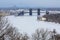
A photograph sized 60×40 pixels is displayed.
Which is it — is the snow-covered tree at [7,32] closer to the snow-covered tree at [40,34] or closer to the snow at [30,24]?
the snow at [30,24]

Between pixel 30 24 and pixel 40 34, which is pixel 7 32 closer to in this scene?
pixel 30 24

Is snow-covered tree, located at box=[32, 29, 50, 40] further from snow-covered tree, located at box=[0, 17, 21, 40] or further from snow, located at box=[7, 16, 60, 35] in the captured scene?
snow-covered tree, located at box=[0, 17, 21, 40]

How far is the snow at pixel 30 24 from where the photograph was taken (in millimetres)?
2293

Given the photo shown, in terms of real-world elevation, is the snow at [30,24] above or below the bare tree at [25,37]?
above

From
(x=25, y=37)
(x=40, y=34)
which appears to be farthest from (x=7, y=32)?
(x=40, y=34)

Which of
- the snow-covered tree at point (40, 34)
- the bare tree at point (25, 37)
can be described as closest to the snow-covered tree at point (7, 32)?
the bare tree at point (25, 37)

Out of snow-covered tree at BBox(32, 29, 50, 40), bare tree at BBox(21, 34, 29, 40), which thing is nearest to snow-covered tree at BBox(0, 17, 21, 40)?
bare tree at BBox(21, 34, 29, 40)

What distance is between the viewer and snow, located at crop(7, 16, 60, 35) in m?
2.29

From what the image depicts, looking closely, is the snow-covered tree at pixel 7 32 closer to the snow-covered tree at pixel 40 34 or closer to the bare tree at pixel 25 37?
the bare tree at pixel 25 37

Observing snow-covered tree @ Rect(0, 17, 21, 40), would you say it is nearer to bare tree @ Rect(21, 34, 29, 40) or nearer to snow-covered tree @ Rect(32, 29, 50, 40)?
bare tree @ Rect(21, 34, 29, 40)

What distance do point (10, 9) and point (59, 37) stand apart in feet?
3.09

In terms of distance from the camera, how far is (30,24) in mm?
2348

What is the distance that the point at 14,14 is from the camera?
253 centimetres

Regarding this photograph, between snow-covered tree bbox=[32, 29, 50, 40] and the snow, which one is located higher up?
the snow
